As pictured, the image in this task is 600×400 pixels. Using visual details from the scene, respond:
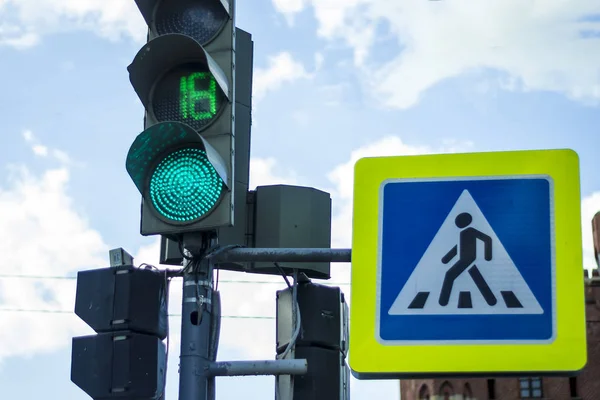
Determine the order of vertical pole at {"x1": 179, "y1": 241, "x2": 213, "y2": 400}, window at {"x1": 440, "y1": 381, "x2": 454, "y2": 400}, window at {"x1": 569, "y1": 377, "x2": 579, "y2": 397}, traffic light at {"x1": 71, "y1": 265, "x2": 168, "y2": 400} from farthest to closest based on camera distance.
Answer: window at {"x1": 440, "y1": 381, "x2": 454, "y2": 400}
window at {"x1": 569, "y1": 377, "x2": 579, "y2": 397}
vertical pole at {"x1": 179, "y1": 241, "x2": 213, "y2": 400}
traffic light at {"x1": 71, "y1": 265, "x2": 168, "y2": 400}

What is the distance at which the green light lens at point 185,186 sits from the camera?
16.5 feet

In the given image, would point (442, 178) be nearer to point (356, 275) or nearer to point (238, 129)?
point (356, 275)

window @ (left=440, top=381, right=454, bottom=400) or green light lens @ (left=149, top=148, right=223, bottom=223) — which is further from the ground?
green light lens @ (left=149, top=148, right=223, bottom=223)

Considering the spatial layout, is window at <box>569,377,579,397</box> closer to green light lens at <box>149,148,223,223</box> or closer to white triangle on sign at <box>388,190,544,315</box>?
green light lens at <box>149,148,223,223</box>

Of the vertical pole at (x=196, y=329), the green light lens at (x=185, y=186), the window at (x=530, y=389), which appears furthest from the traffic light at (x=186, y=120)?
the window at (x=530, y=389)

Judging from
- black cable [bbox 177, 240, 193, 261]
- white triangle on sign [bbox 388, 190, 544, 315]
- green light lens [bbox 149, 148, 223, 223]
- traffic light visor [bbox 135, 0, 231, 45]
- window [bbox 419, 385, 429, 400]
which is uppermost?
traffic light visor [bbox 135, 0, 231, 45]

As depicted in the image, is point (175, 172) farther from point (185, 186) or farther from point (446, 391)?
point (446, 391)

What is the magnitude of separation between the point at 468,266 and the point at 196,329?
1.76m

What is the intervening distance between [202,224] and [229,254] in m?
0.37

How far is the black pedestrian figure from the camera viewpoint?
381 centimetres

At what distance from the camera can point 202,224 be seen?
502 cm

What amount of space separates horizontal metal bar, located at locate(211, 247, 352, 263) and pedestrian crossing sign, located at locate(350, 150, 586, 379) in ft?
4.36

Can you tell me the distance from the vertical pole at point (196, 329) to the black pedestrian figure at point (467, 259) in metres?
1.69

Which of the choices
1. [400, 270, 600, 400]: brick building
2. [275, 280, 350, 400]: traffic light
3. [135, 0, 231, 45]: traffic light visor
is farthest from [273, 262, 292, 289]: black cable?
[400, 270, 600, 400]: brick building
